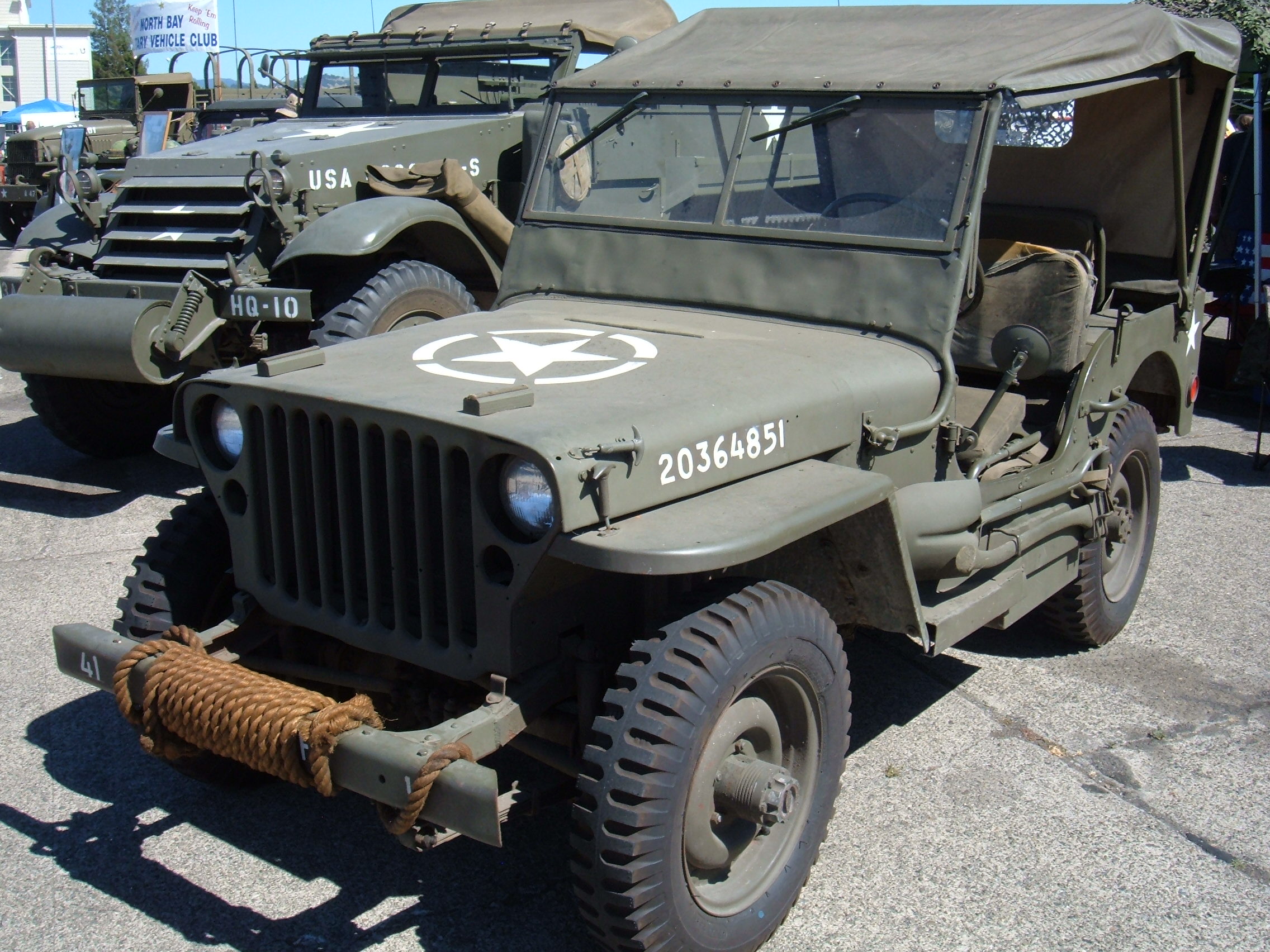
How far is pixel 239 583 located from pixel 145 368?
10.1ft

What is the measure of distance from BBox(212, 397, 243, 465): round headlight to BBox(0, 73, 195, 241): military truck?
45.1 ft

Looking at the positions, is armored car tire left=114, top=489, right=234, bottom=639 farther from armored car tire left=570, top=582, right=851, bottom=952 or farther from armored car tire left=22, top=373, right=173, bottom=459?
armored car tire left=22, top=373, right=173, bottom=459

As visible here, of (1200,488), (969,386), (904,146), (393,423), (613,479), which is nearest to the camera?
(613,479)

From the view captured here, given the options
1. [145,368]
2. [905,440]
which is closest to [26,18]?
[145,368]

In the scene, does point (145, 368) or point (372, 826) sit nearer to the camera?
point (372, 826)

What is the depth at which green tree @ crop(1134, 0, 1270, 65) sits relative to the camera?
358 inches

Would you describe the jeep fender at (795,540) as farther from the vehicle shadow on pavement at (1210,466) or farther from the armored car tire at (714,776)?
the vehicle shadow on pavement at (1210,466)

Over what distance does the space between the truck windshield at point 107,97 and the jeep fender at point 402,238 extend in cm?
1230

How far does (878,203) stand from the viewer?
12.1ft

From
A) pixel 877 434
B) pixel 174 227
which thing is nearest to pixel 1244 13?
pixel 174 227

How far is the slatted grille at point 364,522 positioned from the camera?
272 centimetres

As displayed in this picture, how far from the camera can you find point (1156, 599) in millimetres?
5156

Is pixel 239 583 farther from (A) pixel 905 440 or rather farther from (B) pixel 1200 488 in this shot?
(B) pixel 1200 488

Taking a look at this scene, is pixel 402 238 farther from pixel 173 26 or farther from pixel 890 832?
pixel 173 26
